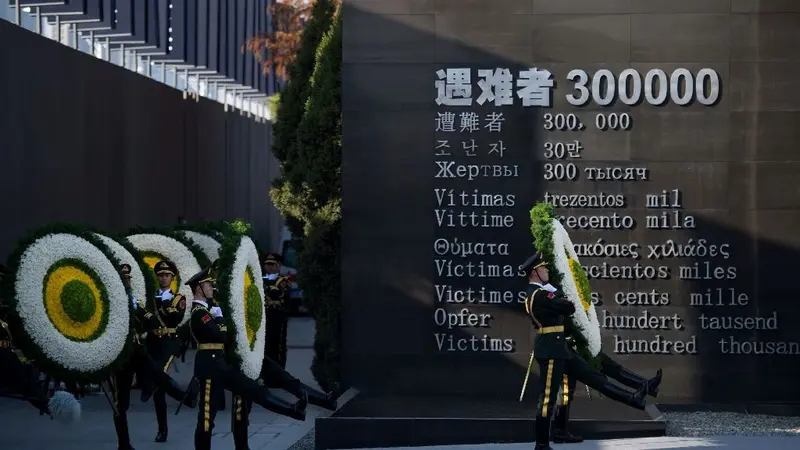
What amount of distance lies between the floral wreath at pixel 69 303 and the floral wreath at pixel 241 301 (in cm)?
117

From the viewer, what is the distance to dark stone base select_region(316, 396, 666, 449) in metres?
13.1

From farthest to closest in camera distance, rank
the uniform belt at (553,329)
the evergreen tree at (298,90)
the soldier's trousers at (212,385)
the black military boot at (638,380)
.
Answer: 1. the evergreen tree at (298,90)
2. the black military boot at (638,380)
3. the uniform belt at (553,329)
4. the soldier's trousers at (212,385)

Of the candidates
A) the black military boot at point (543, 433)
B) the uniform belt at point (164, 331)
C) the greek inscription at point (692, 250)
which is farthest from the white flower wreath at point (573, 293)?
the uniform belt at point (164, 331)

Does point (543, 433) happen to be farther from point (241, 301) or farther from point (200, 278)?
point (200, 278)

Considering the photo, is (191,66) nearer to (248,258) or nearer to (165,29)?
(165,29)

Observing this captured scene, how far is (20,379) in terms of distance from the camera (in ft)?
38.6

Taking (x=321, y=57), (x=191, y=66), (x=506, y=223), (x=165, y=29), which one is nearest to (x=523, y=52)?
(x=506, y=223)

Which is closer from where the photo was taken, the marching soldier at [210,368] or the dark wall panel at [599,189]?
the marching soldier at [210,368]

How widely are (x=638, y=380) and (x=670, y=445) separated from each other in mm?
1105

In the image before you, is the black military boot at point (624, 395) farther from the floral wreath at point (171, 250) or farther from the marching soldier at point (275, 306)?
the floral wreath at point (171, 250)

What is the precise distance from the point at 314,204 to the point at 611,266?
3.64 meters

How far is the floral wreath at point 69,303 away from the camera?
11578 mm

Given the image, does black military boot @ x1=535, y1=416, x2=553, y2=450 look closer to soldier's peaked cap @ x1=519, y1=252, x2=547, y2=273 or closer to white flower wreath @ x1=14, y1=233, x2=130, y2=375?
soldier's peaked cap @ x1=519, y1=252, x2=547, y2=273

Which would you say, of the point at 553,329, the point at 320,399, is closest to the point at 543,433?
the point at 553,329
